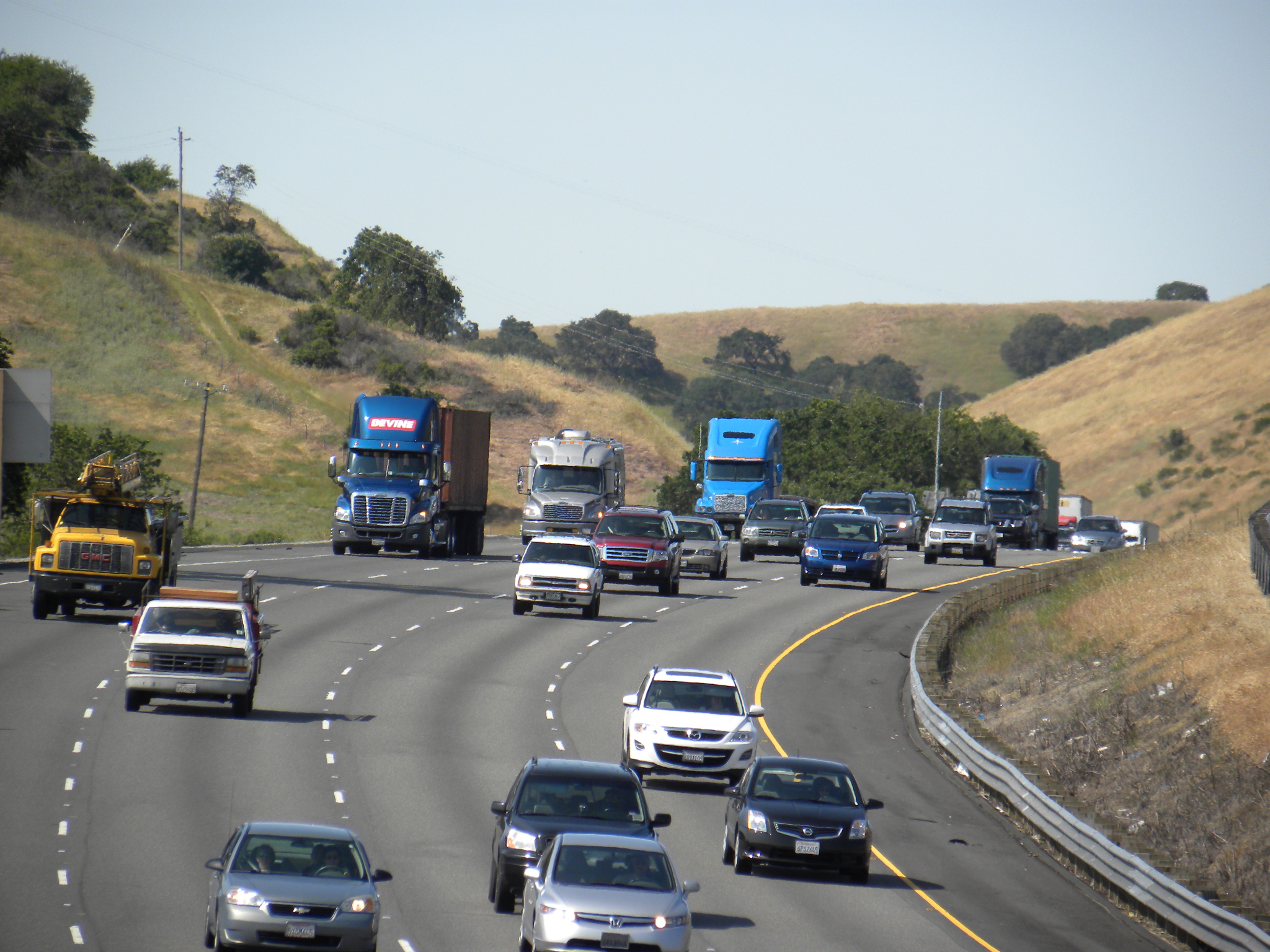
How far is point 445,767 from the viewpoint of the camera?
23.1 m

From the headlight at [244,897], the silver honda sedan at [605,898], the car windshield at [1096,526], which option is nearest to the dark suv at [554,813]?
the silver honda sedan at [605,898]

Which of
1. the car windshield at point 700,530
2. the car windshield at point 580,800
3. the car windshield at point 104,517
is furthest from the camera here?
the car windshield at point 700,530

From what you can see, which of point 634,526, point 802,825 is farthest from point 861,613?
point 802,825

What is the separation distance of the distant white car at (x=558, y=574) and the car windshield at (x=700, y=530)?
1219cm

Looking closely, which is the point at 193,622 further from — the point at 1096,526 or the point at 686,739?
the point at 1096,526

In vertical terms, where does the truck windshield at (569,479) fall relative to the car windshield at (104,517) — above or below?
above

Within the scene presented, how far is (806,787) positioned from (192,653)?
35.9 feet

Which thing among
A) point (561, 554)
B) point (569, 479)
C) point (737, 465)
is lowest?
point (561, 554)

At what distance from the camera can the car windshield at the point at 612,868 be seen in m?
13.3

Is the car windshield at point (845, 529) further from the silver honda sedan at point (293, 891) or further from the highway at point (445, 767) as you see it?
the silver honda sedan at point (293, 891)

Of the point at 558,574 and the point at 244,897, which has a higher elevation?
the point at 558,574

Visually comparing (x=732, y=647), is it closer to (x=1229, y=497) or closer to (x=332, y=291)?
(x=1229, y=497)

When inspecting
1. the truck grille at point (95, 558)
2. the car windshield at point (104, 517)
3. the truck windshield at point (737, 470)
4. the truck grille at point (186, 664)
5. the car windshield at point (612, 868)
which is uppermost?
the truck windshield at point (737, 470)

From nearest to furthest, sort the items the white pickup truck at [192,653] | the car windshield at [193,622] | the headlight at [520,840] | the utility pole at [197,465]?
1. the headlight at [520,840]
2. the white pickup truck at [192,653]
3. the car windshield at [193,622]
4. the utility pole at [197,465]
